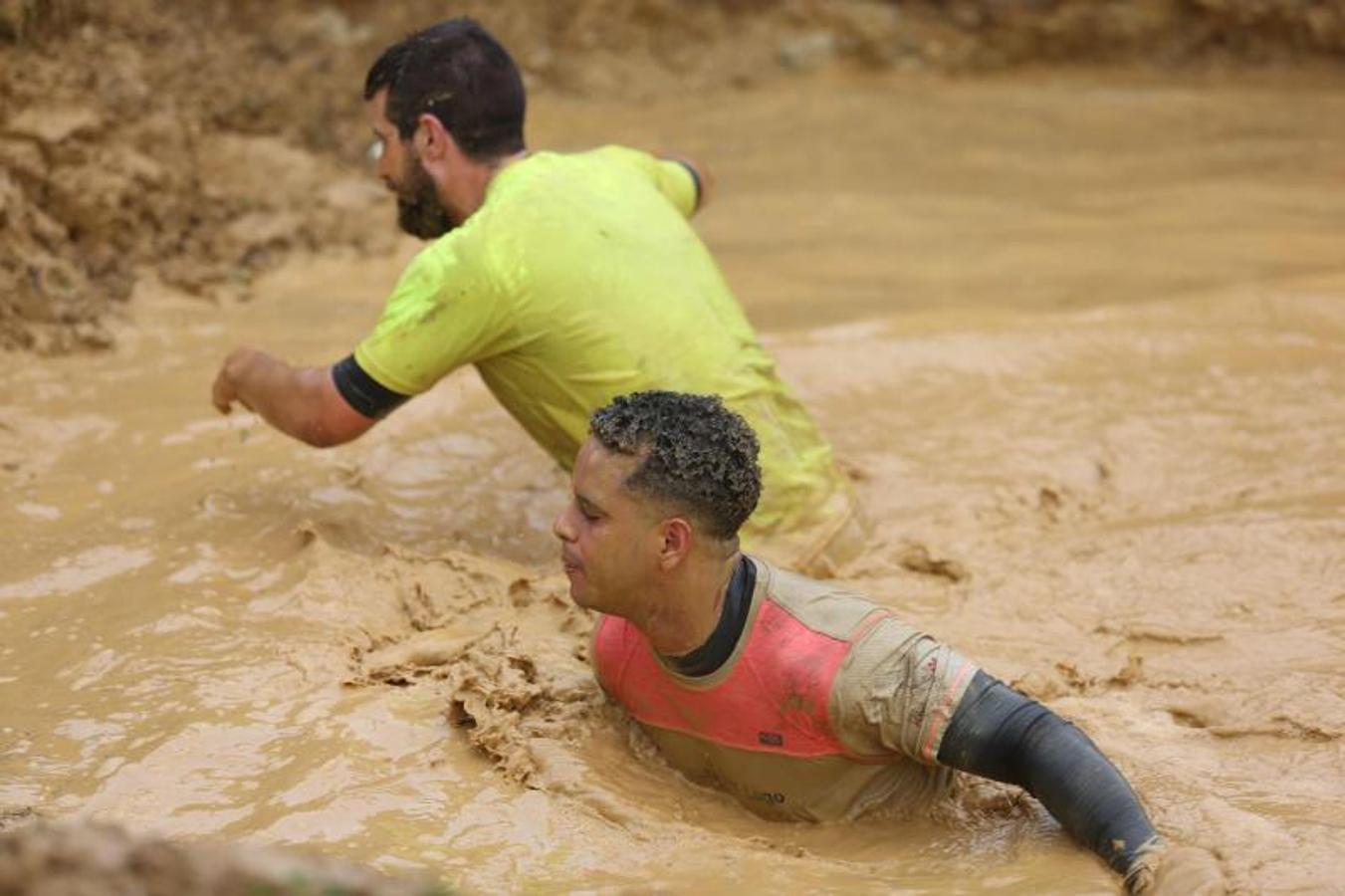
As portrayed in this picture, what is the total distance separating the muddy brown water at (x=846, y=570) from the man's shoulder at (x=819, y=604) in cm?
39

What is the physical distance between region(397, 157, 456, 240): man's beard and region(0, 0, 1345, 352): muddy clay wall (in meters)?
1.51

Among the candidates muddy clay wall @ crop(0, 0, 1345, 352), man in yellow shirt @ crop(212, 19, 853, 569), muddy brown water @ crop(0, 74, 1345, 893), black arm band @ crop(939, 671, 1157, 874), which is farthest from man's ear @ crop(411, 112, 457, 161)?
black arm band @ crop(939, 671, 1157, 874)

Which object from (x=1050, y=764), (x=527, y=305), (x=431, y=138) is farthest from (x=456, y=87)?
(x=1050, y=764)

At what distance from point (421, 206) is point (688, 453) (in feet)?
4.91

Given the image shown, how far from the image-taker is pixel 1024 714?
325cm

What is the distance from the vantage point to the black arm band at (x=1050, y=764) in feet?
10.3

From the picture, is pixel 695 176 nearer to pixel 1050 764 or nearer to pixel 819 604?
pixel 819 604

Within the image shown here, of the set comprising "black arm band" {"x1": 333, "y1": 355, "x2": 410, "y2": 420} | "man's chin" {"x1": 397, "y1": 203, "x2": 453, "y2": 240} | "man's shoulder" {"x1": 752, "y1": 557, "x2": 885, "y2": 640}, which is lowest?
"man's shoulder" {"x1": 752, "y1": 557, "x2": 885, "y2": 640}

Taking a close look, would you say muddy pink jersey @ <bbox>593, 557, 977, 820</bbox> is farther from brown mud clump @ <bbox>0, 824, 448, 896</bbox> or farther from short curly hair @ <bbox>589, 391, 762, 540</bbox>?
brown mud clump @ <bbox>0, 824, 448, 896</bbox>

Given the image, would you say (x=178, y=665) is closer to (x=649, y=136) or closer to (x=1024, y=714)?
(x=1024, y=714)

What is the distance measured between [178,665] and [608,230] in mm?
1390

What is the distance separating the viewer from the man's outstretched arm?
4.25m

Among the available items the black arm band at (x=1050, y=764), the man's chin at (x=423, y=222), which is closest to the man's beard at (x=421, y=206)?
the man's chin at (x=423, y=222)

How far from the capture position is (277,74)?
7547 millimetres
